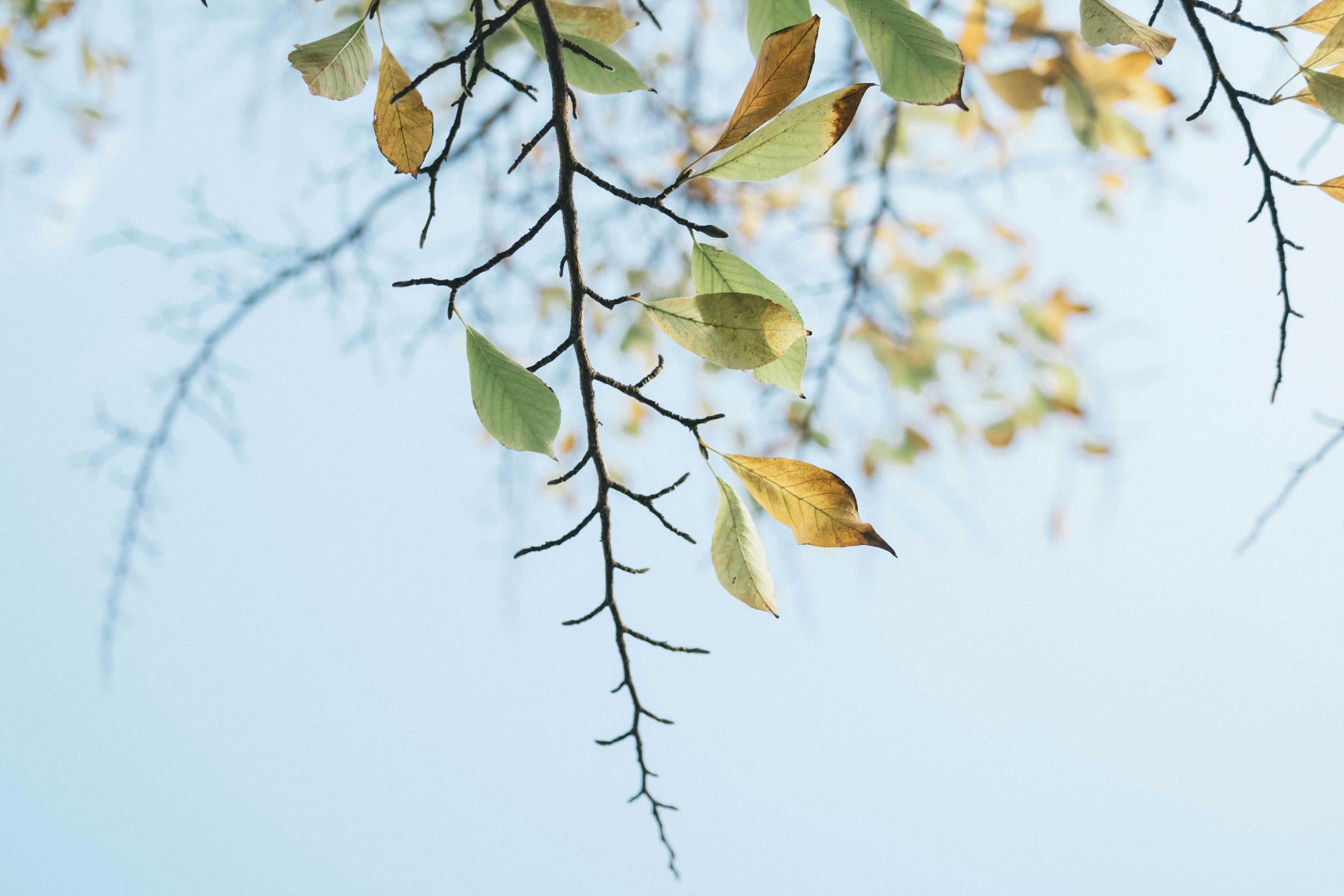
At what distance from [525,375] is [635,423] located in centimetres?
115

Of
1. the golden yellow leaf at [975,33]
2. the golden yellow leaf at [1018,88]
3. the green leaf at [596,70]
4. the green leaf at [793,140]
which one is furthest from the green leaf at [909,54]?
the golden yellow leaf at [975,33]

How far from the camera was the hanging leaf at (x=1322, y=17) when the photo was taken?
1.32 ft

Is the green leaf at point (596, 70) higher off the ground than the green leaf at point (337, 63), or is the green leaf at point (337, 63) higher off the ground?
the green leaf at point (596, 70)

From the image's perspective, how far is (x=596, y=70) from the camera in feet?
1.36

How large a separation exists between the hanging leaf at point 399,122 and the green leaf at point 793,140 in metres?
0.15

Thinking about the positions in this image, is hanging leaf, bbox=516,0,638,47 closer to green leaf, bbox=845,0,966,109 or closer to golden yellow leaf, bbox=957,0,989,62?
green leaf, bbox=845,0,966,109

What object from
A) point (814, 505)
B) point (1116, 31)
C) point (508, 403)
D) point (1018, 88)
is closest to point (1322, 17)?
point (1116, 31)

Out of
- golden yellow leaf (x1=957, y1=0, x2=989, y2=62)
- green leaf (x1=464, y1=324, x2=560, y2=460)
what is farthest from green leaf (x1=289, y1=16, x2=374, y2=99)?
golden yellow leaf (x1=957, y1=0, x2=989, y2=62)

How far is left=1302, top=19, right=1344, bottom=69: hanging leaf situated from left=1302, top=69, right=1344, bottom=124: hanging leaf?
0.01 meters

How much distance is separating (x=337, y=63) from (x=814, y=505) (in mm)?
343

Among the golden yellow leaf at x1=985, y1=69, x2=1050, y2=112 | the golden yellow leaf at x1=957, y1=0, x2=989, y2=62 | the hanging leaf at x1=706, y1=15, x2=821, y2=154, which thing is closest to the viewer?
the hanging leaf at x1=706, y1=15, x2=821, y2=154

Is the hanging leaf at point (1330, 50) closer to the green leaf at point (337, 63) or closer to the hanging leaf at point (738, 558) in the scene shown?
the hanging leaf at point (738, 558)

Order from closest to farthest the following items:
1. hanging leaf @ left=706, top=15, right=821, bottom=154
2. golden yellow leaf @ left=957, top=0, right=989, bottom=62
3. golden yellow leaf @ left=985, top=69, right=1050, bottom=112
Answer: hanging leaf @ left=706, top=15, right=821, bottom=154 → golden yellow leaf @ left=985, top=69, right=1050, bottom=112 → golden yellow leaf @ left=957, top=0, right=989, bottom=62

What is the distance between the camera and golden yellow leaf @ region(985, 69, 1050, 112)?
2.23ft
